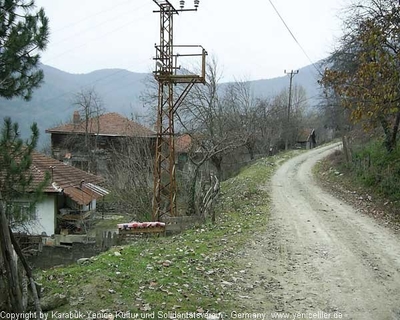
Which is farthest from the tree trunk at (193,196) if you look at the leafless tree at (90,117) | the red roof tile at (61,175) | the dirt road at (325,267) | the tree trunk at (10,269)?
the leafless tree at (90,117)

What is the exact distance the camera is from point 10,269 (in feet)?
15.0

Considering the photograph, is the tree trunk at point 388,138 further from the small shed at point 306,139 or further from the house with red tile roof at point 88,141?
the small shed at point 306,139

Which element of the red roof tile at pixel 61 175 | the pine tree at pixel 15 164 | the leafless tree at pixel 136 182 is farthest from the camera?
the red roof tile at pixel 61 175

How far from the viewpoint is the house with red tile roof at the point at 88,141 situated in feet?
125

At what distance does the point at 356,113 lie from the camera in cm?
783

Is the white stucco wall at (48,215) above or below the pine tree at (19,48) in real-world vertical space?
below

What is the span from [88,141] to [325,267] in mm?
33448

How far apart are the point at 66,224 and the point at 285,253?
16.3m

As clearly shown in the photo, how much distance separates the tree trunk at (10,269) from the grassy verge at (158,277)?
1043 mm

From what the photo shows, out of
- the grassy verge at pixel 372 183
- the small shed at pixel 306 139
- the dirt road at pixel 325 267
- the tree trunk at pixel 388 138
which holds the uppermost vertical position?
the small shed at pixel 306 139

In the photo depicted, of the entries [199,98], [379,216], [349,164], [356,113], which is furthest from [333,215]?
[199,98]

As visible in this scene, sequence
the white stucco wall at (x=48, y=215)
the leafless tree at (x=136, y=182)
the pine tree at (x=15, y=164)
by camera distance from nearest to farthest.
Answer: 1. the pine tree at (x=15, y=164)
2. the leafless tree at (x=136, y=182)
3. the white stucco wall at (x=48, y=215)

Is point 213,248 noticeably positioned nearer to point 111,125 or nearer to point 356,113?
point 356,113

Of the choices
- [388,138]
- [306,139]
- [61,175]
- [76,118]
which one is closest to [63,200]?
[61,175]
